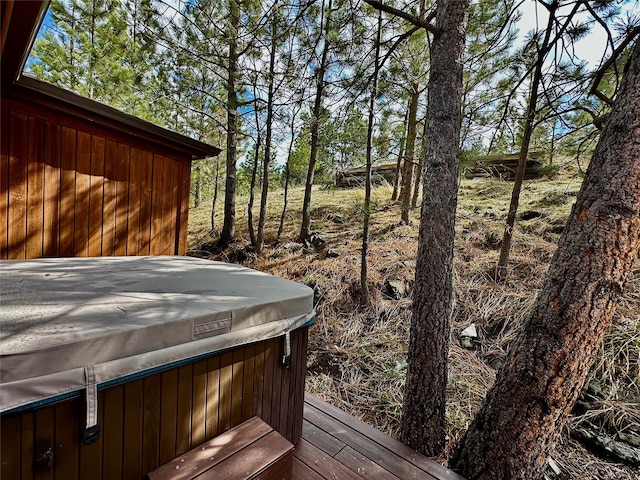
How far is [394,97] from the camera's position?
4.66 metres

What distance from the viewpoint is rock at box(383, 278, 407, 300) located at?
14.2 feet

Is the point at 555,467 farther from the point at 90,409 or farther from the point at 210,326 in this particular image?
the point at 90,409

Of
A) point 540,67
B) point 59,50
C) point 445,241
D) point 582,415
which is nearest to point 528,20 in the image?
point 540,67

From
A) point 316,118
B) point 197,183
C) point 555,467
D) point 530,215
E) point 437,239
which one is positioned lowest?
point 555,467

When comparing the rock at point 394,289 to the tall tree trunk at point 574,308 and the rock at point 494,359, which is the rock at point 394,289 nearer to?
the rock at point 494,359

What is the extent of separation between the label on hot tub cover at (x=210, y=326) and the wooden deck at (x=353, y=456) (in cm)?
110

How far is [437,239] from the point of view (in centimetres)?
203

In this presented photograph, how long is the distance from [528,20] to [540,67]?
0.52m

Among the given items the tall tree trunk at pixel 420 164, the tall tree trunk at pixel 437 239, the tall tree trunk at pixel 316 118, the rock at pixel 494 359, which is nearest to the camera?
the tall tree trunk at pixel 437 239

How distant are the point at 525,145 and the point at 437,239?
253 centimetres

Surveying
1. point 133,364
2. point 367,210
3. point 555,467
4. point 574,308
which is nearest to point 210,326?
point 133,364

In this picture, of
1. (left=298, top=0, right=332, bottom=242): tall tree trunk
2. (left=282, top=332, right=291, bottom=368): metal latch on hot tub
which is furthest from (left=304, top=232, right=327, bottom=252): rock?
(left=282, top=332, right=291, bottom=368): metal latch on hot tub

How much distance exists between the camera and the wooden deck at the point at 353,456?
5.88ft

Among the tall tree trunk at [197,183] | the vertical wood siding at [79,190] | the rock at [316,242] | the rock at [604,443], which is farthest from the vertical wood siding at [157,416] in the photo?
the tall tree trunk at [197,183]
